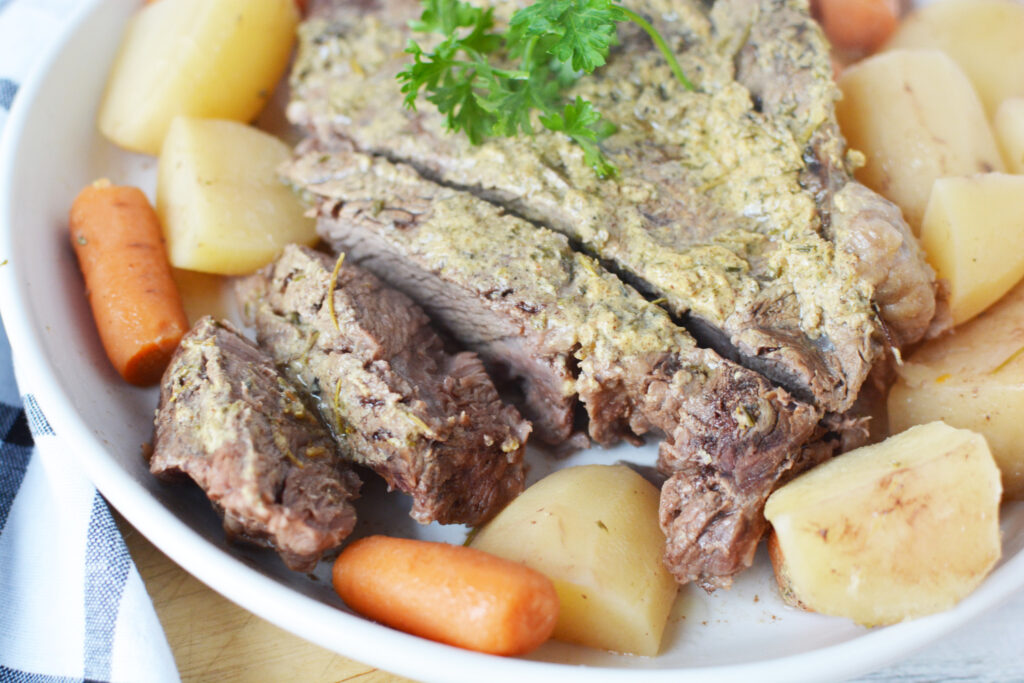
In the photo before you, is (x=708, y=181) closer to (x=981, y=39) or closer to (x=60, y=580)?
(x=981, y=39)

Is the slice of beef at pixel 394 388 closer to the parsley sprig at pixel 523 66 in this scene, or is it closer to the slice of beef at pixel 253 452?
the slice of beef at pixel 253 452

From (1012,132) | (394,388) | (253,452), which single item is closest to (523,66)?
(394,388)

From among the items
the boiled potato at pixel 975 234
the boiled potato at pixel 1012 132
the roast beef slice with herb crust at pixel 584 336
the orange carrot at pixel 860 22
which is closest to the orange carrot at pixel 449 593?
the roast beef slice with herb crust at pixel 584 336

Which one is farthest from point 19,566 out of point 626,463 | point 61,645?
point 626,463

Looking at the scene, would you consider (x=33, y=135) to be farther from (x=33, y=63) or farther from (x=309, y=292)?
(x=309, y=292)

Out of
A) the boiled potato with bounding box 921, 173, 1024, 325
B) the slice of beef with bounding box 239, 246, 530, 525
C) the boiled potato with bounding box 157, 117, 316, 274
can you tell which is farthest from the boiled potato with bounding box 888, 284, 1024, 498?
the boiled potato with bounding box 157, 117, 316, 274

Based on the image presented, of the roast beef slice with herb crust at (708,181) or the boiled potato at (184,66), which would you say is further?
the boiled potato at (184,66)

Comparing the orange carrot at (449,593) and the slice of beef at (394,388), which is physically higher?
the slice of beef at (394,388)
